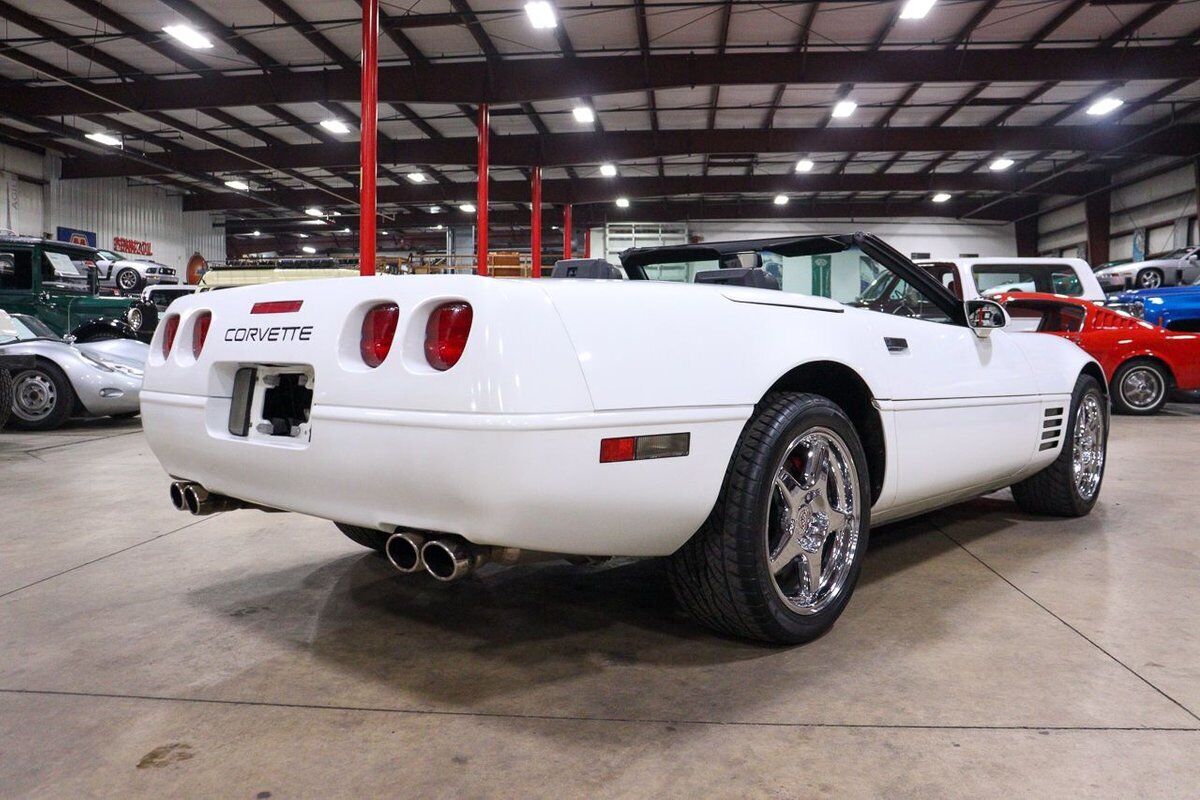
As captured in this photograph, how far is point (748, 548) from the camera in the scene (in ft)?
5.88

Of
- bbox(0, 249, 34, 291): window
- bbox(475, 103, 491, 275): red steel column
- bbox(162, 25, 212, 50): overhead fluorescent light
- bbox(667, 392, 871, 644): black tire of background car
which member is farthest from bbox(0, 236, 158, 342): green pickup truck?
bbox(667, 392, 871, 644): black tire of background car

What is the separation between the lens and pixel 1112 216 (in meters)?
21.4

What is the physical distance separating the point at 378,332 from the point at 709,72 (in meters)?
11.9

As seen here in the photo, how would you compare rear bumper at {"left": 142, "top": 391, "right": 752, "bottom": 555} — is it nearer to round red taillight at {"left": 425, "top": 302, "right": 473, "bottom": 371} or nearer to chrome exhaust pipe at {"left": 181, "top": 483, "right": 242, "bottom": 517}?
round red taillight at {"left": 425, "top": 302, "right": 473, "bottom": 371}

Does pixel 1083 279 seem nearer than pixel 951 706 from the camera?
No

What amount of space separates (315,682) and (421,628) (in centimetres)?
38

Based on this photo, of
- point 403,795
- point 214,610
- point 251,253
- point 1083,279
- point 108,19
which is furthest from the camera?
point 251,253

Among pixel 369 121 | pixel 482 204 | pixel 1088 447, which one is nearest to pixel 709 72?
pixel 482 204

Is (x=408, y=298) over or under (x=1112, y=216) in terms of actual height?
under

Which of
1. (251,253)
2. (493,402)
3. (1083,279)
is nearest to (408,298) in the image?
(493,402)

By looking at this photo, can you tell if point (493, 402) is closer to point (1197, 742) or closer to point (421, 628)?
point (421, 628)

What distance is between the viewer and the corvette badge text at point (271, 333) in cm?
178

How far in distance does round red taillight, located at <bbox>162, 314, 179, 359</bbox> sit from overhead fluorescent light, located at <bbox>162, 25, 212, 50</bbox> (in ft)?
36.0

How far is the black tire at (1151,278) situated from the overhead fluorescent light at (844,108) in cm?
582
